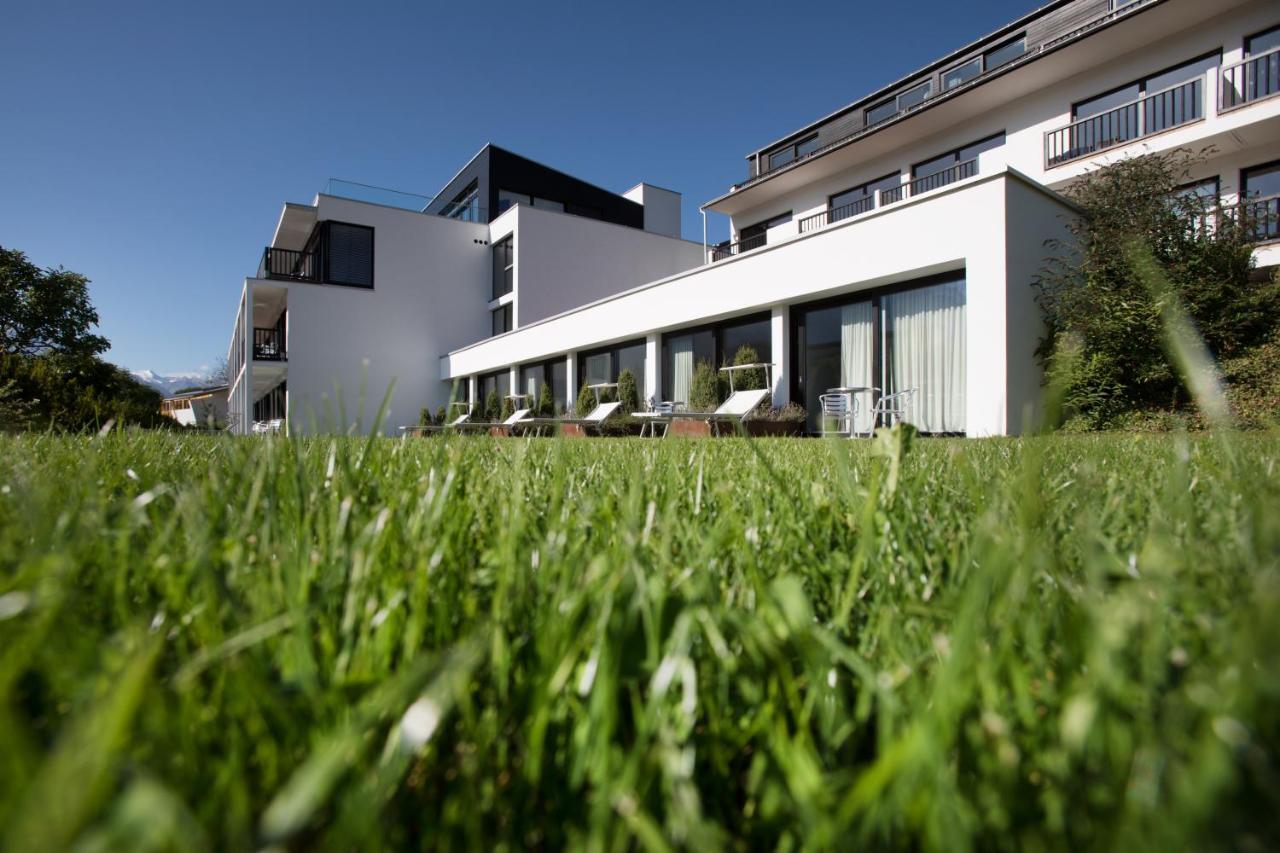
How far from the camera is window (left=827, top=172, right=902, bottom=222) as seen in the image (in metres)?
18.7

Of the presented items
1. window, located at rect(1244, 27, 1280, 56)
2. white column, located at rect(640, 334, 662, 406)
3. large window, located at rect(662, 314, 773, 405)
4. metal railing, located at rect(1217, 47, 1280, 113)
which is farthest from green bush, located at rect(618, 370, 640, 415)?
window, located at rect(1244, 27, 1280, 56)

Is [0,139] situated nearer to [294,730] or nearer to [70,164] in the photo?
[70,164]

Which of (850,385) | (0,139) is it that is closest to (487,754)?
(850,385)

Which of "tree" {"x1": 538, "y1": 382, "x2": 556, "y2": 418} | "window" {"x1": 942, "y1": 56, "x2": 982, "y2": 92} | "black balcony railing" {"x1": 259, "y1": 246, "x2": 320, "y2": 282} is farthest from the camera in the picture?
"black balcony railing" {"x1": 259, "y1": 246, "x2": 320, "y2": 282}

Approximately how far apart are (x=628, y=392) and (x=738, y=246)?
407 inches

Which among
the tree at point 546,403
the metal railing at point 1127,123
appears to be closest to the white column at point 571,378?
the tree at point 546,403

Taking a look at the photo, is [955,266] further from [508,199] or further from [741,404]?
[508,199]

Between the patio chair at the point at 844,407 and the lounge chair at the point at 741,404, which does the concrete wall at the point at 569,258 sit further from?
the patio chair at the point at 844,407

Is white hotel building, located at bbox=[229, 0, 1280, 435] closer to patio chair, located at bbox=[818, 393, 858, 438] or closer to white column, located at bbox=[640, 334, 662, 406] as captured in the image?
white column, located at bbox=[640, 334, 662, 406]

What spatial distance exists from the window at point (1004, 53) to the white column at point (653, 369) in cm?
1357

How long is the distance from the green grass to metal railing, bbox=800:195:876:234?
63.8 feet

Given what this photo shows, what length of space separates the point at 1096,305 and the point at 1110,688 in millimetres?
9941

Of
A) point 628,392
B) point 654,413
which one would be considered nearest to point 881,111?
point 628,392

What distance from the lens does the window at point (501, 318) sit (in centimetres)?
2433
